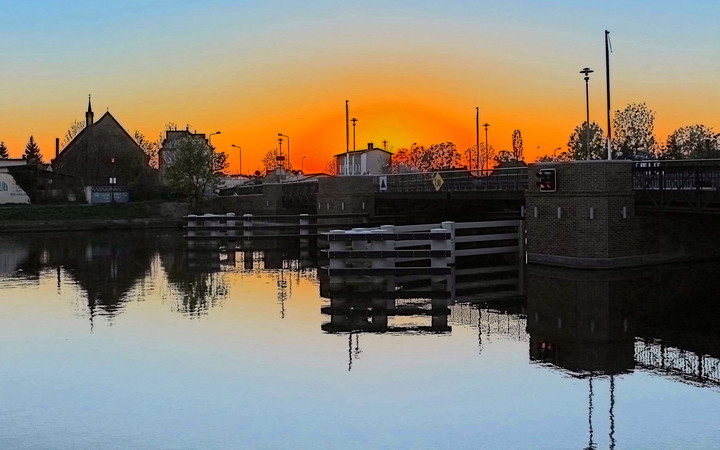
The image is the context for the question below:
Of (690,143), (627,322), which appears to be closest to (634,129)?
(690,143)

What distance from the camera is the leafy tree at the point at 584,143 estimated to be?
9900 cm

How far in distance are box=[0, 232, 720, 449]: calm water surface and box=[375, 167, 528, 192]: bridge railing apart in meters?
13.2

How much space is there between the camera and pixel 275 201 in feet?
227

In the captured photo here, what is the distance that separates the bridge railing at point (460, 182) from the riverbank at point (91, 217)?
91.6ft

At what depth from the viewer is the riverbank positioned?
70.2 metres

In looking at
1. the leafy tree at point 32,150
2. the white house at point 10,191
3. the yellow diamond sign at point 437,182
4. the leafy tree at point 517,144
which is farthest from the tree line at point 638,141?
the leafy tree at point 32,150

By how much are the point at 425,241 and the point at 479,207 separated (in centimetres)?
2031

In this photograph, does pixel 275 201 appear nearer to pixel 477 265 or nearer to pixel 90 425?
pixel 477 265

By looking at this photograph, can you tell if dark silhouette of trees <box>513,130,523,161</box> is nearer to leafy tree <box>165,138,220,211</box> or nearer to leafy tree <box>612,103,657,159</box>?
leafy tree <box>612,103,657,159</box>

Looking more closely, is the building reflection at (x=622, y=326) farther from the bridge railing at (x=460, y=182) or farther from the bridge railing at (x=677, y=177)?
the bridge railing at (x=460, y=182)

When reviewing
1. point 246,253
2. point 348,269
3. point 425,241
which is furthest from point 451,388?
point 246,253

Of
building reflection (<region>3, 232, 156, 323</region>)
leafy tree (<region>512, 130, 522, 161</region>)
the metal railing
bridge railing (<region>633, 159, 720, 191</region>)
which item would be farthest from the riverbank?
leafy tree (<region>512, 130, 522, 161</region>)

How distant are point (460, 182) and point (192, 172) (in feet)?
141

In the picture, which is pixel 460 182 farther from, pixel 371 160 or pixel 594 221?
pixel 371 160
